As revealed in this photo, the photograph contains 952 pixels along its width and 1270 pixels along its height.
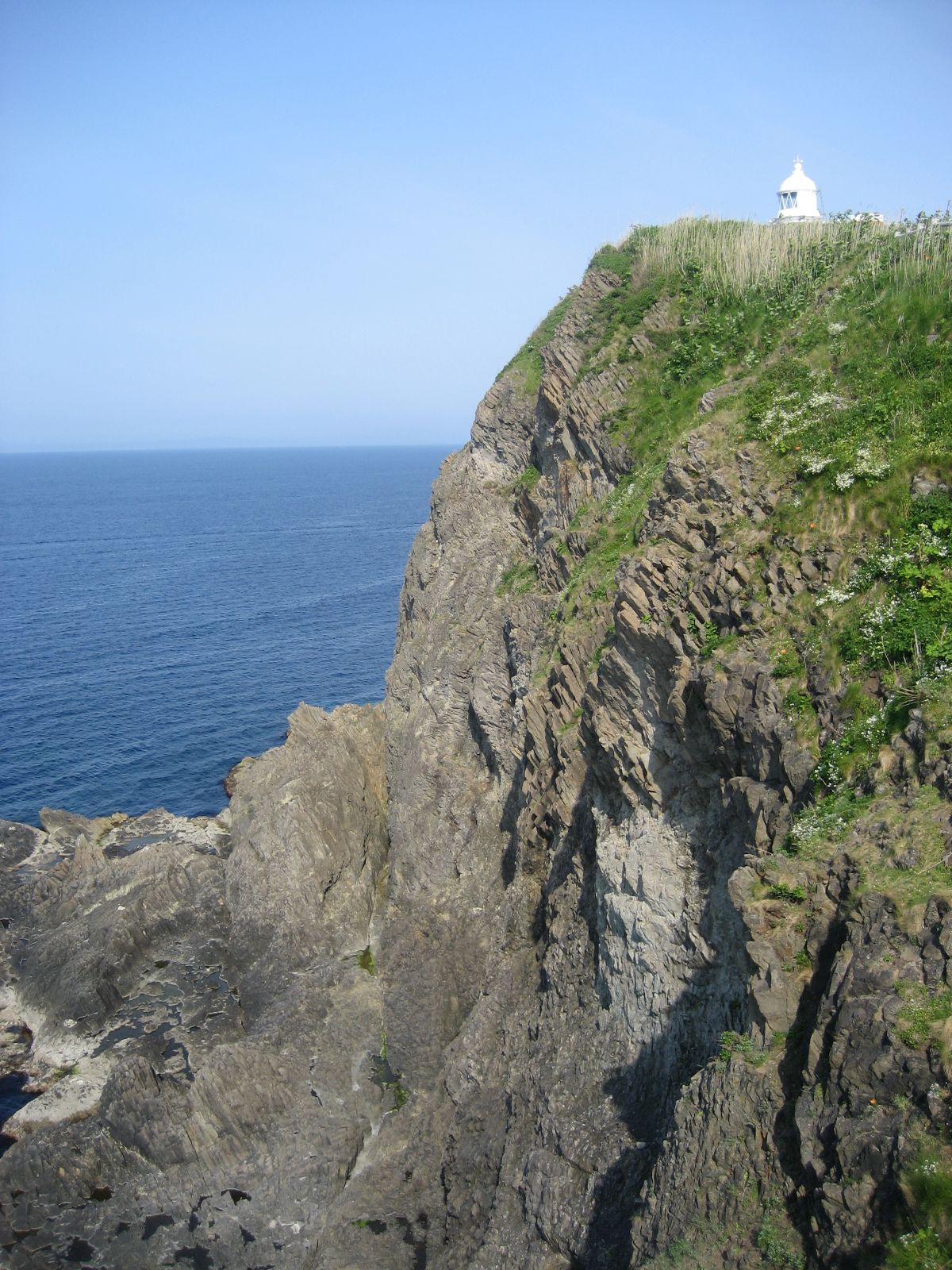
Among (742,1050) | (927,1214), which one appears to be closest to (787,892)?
(742,1050)

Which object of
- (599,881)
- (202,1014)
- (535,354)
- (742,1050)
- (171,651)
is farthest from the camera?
(171,651)

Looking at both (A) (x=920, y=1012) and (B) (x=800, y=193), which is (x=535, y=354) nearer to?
(B) (x=800, y=193)

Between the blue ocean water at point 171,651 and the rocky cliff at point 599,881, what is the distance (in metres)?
12.2

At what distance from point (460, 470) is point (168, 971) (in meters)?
26.0

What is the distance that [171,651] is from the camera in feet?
282

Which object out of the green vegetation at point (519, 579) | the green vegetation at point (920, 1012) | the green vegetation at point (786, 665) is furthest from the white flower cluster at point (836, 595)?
the green vegetation at point (519, 579)

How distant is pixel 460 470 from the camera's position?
47906mm

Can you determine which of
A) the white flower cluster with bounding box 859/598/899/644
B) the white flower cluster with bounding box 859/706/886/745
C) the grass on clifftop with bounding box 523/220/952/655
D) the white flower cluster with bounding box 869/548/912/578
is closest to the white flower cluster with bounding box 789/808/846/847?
the white flower cluster with bounding box 859/706/886/745

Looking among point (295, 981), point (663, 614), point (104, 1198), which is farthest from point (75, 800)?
point (663, 614)

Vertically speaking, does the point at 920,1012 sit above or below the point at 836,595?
below

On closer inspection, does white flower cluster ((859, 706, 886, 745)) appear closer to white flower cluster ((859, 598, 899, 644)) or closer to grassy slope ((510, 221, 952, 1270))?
grassy slope ((510, 221, 952, 1270))

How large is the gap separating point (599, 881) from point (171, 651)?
67.8 m

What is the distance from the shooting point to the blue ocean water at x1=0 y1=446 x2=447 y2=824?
202ft

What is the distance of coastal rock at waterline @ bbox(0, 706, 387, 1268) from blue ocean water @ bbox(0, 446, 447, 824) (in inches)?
427
